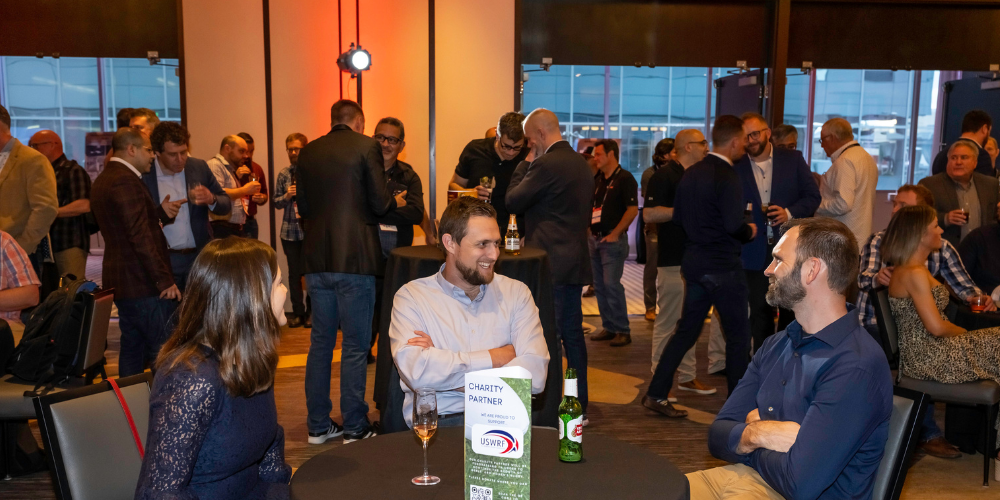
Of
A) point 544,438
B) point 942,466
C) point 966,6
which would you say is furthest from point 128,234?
point 966,6

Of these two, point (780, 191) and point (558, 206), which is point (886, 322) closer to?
point (780, 191)

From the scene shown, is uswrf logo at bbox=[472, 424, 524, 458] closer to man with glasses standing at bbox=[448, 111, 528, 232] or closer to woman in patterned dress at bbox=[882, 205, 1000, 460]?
Result: woman in patterned dress at bbox=[882, 205, 1000, 460]

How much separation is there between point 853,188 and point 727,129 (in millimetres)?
1429

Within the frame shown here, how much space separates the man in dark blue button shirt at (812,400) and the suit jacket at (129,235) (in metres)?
2.97

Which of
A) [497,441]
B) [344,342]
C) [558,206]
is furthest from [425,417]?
[558,206]

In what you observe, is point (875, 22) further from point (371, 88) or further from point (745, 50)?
point (371, 88)

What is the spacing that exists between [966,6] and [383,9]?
5.51 meters

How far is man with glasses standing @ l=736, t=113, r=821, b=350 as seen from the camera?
4.85 metres

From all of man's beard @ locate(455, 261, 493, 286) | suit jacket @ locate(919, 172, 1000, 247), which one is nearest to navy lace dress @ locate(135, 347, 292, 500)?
man's beard @ locate(455, 261, 493, 286)

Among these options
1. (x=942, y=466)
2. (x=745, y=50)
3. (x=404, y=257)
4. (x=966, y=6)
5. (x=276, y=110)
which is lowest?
(x=942, y=466)

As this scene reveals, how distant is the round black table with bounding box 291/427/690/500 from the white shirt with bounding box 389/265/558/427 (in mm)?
483

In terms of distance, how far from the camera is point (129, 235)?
3861 mm

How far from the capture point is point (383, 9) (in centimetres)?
677

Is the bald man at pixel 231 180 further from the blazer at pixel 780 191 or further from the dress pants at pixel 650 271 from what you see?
the dress pants at pixel 650 271
